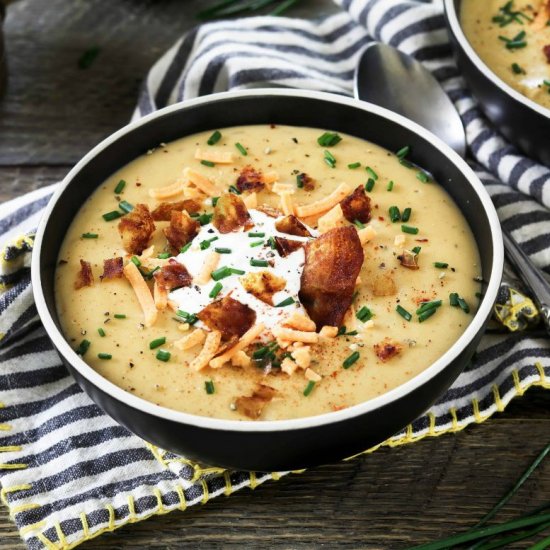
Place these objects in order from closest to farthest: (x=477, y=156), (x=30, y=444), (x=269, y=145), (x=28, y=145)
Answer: (x=30, y=444)
(x=269, y=145)
(x=477, y=156)
(x=28, y=145)

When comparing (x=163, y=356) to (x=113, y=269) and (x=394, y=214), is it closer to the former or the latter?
(x=113, y=269)

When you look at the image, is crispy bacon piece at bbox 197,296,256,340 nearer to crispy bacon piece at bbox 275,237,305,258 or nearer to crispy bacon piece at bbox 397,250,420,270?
crispy bacon piece at bbox 275,237,305,258

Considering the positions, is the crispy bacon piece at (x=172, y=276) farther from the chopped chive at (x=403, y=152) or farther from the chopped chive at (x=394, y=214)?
the chopped chive at (x=403, y=152)

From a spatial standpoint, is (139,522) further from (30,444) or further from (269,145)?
(269,145)

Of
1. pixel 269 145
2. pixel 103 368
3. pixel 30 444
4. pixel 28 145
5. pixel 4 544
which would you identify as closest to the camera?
pixel 103 368

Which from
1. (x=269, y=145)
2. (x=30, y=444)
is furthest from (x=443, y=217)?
(x=30, y=444)

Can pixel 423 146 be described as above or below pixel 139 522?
above

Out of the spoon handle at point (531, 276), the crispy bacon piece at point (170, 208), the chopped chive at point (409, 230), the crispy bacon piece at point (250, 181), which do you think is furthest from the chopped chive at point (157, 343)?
the spoon handle at point (531, 276)

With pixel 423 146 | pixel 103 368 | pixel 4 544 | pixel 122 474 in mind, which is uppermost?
pixel 423 146
